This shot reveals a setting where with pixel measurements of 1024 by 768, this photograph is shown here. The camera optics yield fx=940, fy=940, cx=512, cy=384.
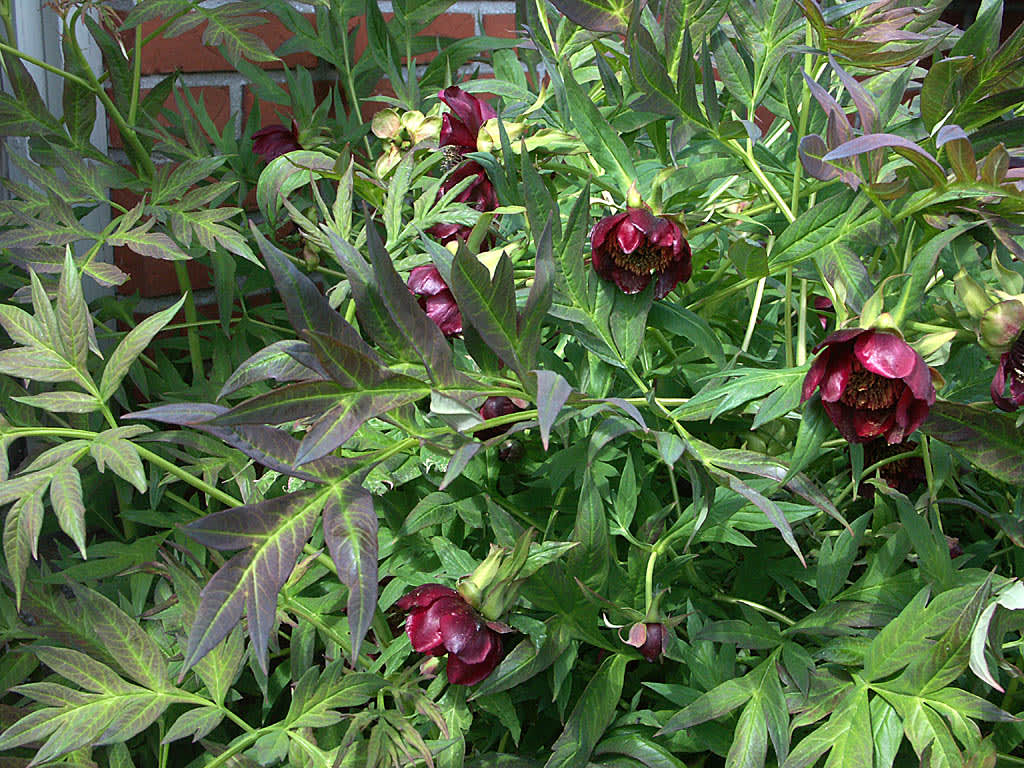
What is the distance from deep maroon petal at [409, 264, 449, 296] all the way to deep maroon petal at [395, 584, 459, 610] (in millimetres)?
169

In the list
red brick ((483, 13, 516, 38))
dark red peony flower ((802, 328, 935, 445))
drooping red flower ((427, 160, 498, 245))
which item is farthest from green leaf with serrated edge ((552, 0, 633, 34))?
red brick ((483, 13, 516, 38))

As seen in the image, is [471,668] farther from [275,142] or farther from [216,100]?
[216,100]

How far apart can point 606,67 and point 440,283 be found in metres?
0.18

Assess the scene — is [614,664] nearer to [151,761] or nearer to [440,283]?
[440,283]

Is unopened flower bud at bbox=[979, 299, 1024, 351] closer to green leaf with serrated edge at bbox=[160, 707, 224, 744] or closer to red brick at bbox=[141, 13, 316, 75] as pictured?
green leaf with serrated edge at bbox=[160, 707, 224, 744]

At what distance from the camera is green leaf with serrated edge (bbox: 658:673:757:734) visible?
20.1 inches

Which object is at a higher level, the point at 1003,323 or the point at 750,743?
the point at 1003,323

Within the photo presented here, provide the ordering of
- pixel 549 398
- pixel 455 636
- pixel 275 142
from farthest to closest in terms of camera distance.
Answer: pixel 275 142, pixel 455 636, pixel 549 398

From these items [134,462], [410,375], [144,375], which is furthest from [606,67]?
[144,375]

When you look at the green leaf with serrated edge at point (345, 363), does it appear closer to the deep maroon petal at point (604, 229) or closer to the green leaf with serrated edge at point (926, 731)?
the deep maroon petal at point (604, 229)

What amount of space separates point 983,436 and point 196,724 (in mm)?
459

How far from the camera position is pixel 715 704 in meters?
0.52

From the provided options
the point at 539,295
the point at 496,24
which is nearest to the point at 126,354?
the point at 539,295

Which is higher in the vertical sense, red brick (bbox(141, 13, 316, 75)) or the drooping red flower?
red brick (bbox(141, 13, 316, 75))
